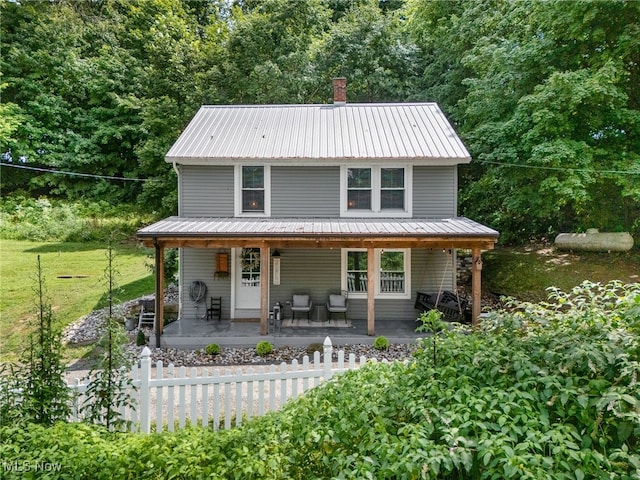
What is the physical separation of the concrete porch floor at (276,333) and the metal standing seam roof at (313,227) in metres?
2.47

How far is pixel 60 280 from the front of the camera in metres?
12.9

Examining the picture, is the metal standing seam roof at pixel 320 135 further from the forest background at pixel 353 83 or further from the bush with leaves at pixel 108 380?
the bush with leaves at pixel 108 380

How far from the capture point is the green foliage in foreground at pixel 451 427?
214 cm

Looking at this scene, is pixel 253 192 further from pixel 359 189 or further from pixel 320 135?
pixel 359 189

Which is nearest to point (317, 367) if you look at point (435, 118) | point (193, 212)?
point (193, 212)

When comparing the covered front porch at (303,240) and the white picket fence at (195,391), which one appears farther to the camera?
the covered front porch at (303,240)

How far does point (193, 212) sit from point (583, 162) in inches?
457

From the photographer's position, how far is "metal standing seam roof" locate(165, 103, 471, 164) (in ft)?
34.3

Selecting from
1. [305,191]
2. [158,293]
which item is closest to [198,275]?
[158,293]

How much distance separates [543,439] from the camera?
2.10m

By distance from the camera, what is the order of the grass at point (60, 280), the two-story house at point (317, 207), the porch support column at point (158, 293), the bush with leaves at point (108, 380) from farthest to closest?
the two-story house at point (317, 207)
the grass at point (60, 280)
the porch support column at point (158, 293)
the bush with leaves at point (108, 380)

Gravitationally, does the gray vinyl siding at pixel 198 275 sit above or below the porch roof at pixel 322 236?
below

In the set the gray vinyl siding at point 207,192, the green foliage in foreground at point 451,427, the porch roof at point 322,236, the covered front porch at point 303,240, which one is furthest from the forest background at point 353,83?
the green foliage in foreground at point 451,427

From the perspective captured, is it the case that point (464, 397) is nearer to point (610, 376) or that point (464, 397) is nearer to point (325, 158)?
point (610, 376)
